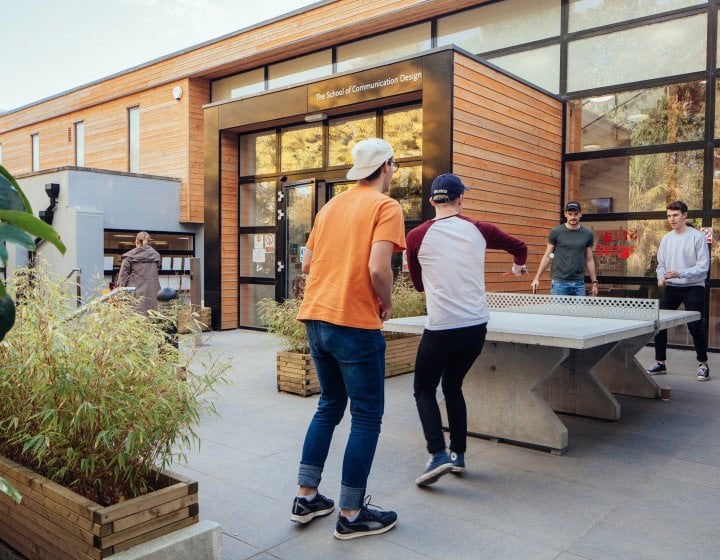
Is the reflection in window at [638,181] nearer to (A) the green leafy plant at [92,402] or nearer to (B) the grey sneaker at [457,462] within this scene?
(B) the grey sneaker at [457,462]

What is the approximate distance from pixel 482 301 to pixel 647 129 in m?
7.07

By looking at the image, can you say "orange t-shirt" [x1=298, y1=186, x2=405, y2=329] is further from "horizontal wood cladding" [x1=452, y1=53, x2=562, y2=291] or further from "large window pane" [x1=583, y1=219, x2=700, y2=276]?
"large window pane" [x1=583, y1=219, x2=700, y2=276]

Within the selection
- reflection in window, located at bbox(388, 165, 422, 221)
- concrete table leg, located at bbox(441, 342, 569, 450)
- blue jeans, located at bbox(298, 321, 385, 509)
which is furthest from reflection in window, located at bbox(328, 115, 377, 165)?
blue jeans, located at bbox(298, 321, 385, 509)

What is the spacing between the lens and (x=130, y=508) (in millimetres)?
2391

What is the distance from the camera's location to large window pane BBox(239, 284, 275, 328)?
12.0 metres

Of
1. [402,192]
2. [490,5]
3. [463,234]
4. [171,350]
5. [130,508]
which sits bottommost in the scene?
[130,508]

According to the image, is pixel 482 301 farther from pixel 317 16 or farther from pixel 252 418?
pixel 317 16

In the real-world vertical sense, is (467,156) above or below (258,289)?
above

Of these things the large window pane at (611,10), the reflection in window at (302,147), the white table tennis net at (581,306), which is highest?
the large window pane at (611,10)

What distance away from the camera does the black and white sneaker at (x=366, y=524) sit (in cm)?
301

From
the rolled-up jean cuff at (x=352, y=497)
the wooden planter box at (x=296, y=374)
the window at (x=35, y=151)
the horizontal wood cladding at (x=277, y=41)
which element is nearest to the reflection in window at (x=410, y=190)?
the horizontal wood cladding at (x=277, y=41)

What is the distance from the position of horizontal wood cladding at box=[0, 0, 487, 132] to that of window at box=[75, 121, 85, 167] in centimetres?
61

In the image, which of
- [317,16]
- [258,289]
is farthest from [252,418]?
[317,16]

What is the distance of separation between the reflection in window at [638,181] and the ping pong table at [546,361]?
3.83m
